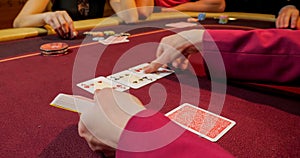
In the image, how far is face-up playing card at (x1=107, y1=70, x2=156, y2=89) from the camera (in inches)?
35.3

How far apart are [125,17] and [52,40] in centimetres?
63

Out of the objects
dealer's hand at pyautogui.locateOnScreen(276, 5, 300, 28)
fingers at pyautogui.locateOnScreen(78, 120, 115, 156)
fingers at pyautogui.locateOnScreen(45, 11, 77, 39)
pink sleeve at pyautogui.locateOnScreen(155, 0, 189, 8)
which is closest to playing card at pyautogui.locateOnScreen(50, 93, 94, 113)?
fingers at pyautogui.locateOnScreen(78, 120, 115, 156)

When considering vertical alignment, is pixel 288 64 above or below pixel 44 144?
above

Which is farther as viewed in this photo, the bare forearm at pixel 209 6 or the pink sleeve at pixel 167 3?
the pink sleeve at pixel 167 3

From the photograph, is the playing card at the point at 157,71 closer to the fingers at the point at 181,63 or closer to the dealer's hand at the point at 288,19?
the fingers at the point at 181,63

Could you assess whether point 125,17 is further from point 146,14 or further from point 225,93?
point 225,93

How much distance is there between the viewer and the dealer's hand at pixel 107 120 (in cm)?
52

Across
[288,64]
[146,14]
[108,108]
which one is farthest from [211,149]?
[146,14]

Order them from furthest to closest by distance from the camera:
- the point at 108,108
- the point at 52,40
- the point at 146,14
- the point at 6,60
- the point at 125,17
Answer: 1. the point at 146,14
2. the point at 125,17
3. the point at 52,40
4. the point at 6,60
5. the point at 108,108

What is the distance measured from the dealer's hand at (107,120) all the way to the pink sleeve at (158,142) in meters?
0.04

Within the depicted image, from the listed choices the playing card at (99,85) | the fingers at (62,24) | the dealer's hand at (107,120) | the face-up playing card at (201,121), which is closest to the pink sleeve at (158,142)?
the dealer's hand at (107,120)

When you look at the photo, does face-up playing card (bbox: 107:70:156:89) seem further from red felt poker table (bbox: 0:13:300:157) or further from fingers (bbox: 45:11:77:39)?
fingers (bbox: 45:11:77:39)

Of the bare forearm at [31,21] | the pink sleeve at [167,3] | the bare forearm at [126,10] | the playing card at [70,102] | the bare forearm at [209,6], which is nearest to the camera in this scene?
the playing card at [70,102]

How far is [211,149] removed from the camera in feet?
1.47
